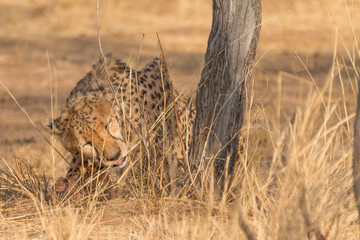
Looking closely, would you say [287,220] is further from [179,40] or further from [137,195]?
[179,40]

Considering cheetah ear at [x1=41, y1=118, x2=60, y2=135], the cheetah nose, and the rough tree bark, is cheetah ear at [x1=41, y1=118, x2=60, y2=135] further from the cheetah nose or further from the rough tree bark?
the rough tree bark

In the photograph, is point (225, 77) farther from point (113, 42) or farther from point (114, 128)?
point (113, 42)

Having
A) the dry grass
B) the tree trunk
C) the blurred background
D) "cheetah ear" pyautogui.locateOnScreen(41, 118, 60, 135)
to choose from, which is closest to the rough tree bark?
the dry grass

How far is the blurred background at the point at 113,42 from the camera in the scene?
7.43 m

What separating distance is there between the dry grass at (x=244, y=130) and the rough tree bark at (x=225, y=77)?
11 centimetres

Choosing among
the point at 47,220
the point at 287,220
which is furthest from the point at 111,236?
the point at 287,220

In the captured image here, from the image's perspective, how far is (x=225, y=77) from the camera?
125 inches

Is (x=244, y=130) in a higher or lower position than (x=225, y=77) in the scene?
lower

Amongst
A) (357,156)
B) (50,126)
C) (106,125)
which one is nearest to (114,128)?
(106,125)

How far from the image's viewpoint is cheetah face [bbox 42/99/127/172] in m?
3.48

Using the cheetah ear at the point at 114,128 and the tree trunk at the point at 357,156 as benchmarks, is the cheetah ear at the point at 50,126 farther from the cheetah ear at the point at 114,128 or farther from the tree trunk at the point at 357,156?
the tree trunk at the point at 357,156

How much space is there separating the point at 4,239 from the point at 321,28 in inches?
388

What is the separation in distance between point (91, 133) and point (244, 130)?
2.71ft

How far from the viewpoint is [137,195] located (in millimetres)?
3088
